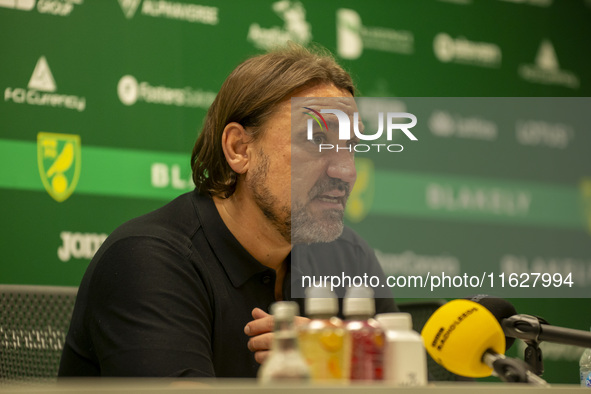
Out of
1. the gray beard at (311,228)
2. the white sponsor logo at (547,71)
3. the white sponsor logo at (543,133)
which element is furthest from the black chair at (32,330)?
the white sponsor logo at (547,71)

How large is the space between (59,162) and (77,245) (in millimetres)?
290

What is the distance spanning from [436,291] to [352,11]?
1280 mm

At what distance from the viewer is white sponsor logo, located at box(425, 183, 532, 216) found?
3.35 metres

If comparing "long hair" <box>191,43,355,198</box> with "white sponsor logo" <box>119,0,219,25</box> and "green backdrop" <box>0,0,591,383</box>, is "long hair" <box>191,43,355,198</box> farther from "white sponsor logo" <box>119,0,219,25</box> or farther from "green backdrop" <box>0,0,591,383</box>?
"white sponsor logo" <box>119,0,219,25</box>

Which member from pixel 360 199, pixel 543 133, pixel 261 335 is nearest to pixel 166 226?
pixel 261 335

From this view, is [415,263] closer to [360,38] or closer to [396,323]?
[360,38]

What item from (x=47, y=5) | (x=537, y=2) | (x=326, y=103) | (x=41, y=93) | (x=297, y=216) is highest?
(x=537, y=2)

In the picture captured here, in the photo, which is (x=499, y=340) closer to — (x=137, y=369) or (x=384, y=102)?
(x=137, y=369)

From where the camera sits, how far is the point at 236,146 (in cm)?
229

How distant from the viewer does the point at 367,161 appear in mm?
3295

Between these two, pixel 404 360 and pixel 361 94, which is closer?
pixel 404 360

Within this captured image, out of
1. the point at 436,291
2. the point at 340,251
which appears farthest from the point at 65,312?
the point at 436,291

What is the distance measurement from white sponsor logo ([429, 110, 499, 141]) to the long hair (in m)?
1.17

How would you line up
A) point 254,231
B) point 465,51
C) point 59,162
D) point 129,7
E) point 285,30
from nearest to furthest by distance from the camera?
point 254,231 < point 59,162 < point 129,7 < point 285,30 < point 465,51
